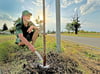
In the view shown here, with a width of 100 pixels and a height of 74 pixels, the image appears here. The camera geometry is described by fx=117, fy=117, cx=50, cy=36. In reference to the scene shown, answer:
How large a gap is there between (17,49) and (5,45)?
0.22 metres

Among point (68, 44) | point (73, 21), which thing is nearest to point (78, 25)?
point (73, 21)

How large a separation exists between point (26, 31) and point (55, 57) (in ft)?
1.95

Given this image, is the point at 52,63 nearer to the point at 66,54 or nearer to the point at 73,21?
the point at 66,54

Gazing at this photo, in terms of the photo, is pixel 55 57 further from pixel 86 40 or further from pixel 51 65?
pixel 86 40

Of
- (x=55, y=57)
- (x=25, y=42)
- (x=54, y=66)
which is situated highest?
(x=25, y=42)

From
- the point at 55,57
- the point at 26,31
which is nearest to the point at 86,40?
the point at 55,57

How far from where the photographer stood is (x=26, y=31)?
178 centimetres

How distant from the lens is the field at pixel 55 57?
5.34ft

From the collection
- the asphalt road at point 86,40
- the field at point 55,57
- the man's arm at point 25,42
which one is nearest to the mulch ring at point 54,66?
the field at point 55,57

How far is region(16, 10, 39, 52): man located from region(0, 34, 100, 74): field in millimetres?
96

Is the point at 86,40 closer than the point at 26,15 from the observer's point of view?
Yes

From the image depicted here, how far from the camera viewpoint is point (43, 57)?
172 centimetres

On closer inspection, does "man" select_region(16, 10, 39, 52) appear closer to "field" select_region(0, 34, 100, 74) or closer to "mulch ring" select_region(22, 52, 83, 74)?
"field" select_region(0, 34, 100, 74)

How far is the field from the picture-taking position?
163 centimetres
